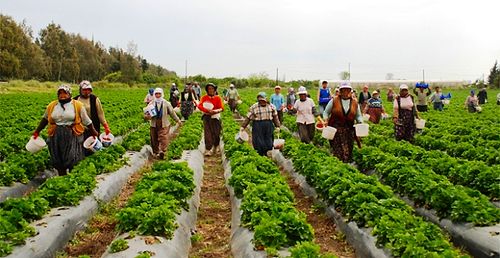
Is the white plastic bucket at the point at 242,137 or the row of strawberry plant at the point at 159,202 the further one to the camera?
the white plastic bucket at the point at 242,137

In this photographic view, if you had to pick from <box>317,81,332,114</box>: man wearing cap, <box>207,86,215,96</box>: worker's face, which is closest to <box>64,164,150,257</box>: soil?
<box>207,86,215,96</box>: worker's face

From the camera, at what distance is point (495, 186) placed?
332 inches

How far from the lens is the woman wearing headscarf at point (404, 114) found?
13445 millimetres

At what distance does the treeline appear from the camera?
214 feet

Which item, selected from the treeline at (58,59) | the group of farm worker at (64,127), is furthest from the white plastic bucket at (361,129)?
the treeline at (58,59)

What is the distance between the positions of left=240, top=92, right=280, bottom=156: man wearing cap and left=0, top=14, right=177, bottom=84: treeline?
58885 mm

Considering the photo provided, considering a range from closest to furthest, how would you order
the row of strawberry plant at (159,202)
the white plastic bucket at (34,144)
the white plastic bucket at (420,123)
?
1. the row of strawberry plant at (159,202)
2. the white plastic bucket at (34,144)
3. the white plastic bucket at (420,123)

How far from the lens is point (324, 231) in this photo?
7.90m

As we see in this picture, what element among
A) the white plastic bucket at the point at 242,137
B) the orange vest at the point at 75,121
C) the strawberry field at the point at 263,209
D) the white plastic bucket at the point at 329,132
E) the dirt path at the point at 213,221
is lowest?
the dirt path at the point at 213,221

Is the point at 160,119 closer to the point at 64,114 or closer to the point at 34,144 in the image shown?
the point at 34,144

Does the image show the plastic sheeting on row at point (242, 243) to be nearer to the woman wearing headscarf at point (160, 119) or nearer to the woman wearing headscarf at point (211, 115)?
the woman wearing headscarf at point (160, 119)

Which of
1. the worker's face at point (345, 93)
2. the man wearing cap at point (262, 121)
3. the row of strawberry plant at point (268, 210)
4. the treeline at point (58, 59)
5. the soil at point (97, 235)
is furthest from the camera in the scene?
the treeline at point (58, 59)

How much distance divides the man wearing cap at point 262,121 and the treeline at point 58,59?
58885 millimetres

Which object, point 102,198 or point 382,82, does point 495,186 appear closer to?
point 102,198
